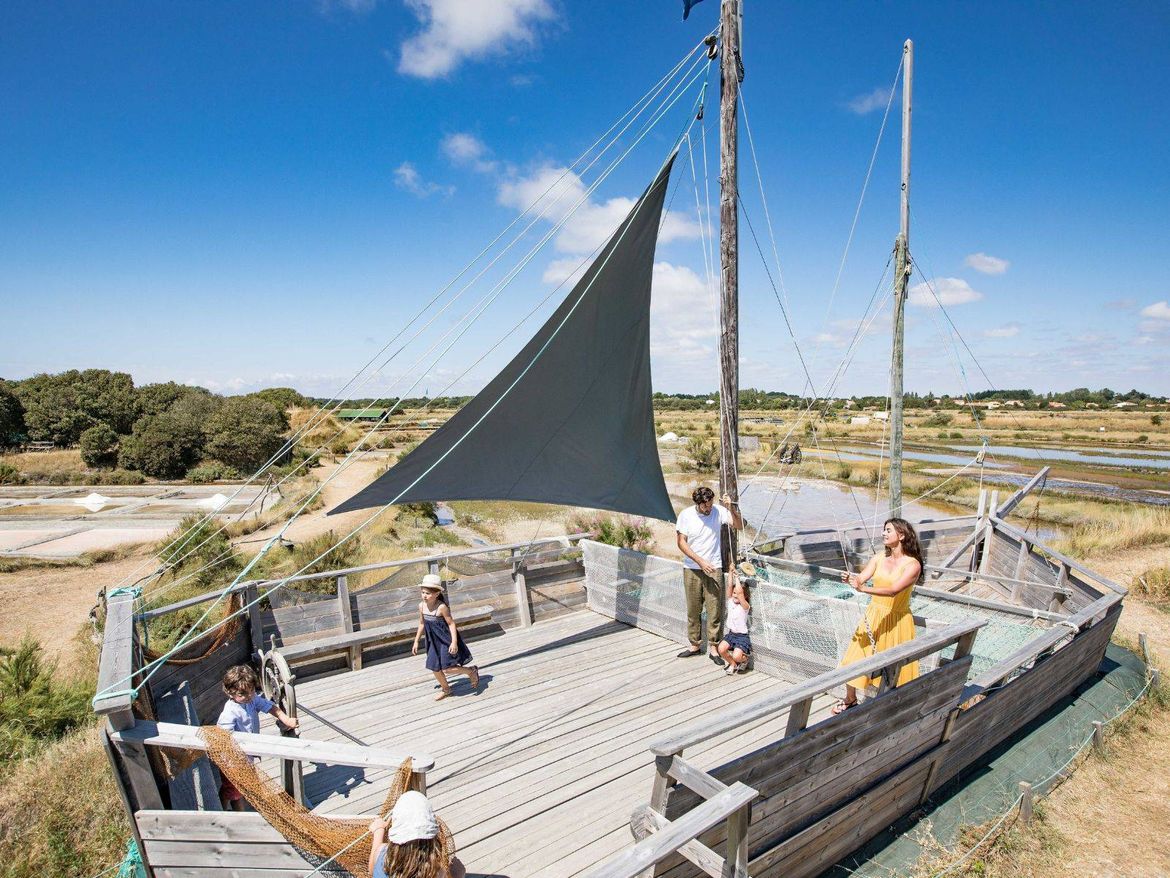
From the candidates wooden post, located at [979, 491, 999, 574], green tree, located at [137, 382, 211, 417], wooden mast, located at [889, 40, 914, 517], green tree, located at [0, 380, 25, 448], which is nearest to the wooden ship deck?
wooden post, located at [979, 491, 999, 574]

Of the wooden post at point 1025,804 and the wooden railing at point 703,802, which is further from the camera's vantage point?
the wooden post at point 1025,804

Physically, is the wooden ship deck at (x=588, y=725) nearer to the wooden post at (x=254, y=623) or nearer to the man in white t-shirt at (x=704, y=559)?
the wooden post at (x=254, y=623)

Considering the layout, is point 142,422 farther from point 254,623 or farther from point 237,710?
point 237,710

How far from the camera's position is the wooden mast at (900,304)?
10.8 meters

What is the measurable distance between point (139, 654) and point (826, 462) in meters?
42.4

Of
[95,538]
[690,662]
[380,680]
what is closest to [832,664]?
[690,662]

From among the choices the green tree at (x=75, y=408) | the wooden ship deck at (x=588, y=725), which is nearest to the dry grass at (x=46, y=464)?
the green tree at (x=75, y=408)

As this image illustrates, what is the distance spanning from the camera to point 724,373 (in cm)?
631

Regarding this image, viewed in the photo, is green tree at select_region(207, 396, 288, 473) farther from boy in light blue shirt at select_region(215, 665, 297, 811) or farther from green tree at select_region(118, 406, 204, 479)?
boy in light blue shirt at select_region(215, 665, 297, 811)

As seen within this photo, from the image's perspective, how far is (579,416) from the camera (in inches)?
266

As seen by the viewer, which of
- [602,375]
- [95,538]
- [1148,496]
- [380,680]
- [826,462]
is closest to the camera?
[380,680]

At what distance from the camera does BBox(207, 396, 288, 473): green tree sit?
36469 mm

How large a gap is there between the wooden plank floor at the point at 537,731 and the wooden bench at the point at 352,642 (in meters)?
0.24

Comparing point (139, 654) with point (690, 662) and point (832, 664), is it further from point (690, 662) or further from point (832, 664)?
point (832, 664)
